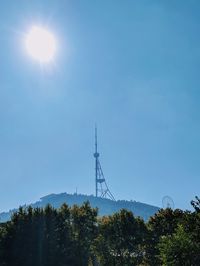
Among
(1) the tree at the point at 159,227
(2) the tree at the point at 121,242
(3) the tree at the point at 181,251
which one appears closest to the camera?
(3) the tree at the point at 181,251

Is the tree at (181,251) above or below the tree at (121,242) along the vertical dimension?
below

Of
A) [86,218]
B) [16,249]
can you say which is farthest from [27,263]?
[86,218]

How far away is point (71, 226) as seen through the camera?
158 ft

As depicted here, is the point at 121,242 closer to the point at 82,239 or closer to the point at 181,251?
the point at 82,239

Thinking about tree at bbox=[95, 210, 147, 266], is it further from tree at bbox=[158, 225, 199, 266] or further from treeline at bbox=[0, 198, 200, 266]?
tree at bbox=[158, 225, 199, 266]

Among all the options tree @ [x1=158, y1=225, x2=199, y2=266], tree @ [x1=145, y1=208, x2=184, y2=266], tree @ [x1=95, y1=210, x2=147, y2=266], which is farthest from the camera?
tree @ [x1=95, y1=210, x2=147, y2=266]

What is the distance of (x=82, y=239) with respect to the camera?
46.8 meters

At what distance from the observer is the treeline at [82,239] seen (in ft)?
143

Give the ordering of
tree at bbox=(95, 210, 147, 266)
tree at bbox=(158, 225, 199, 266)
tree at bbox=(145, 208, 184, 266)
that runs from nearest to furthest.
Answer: tree at bbox=(158, 225, 199, 266)
tree at bbox=(145, 208, 184, 266)
tree at bbox=(95, 210, 147, 266)

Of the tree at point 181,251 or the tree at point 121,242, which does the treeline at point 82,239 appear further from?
the tree at point 181,251

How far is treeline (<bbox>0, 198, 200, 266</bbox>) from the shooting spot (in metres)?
43.5

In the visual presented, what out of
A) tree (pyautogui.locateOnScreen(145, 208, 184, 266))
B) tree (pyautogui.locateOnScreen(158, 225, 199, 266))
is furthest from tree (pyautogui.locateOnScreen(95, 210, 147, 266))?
tree (pyautogui.locateOnScreen(158, 225, 199, 266))

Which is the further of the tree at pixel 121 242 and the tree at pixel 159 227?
the tree at pixel 121 242

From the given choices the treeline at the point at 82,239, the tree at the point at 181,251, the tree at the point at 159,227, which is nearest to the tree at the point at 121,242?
the treeline at the point at 82,239
